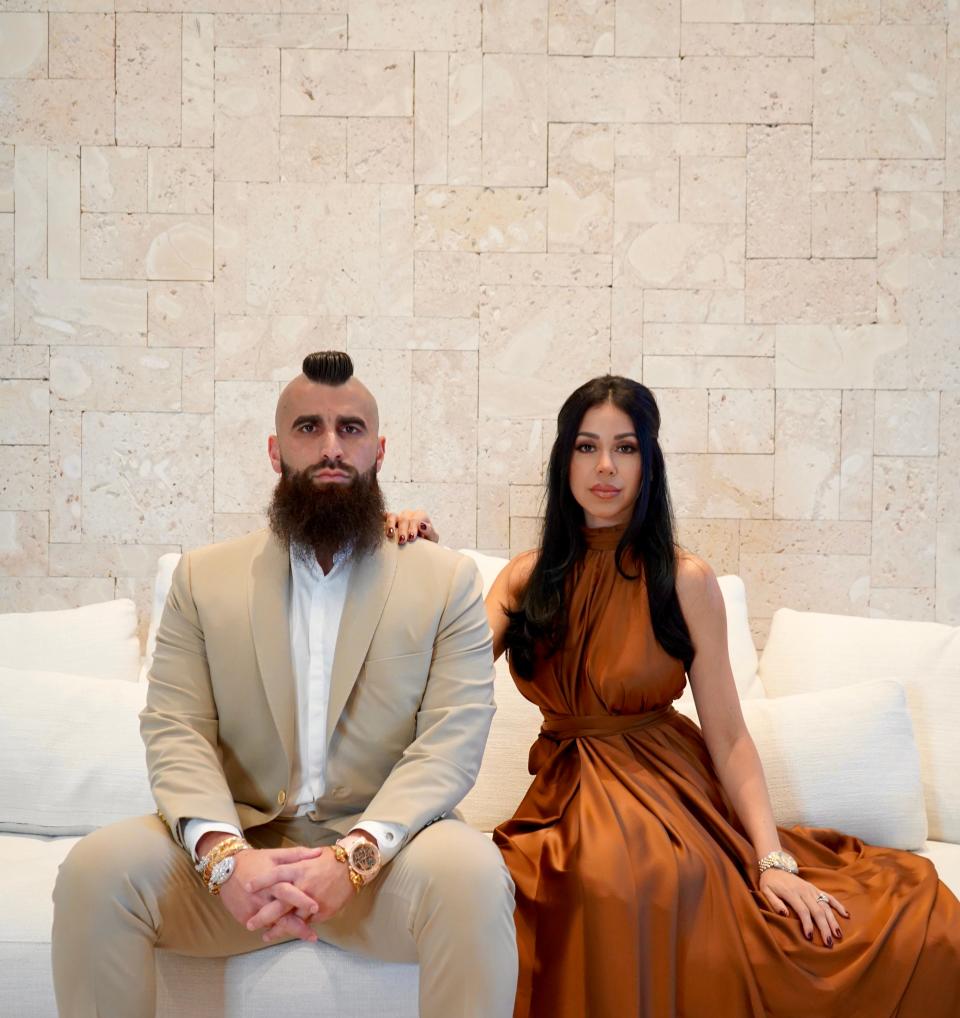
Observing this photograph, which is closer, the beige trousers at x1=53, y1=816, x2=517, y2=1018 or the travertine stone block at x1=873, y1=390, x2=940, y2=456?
the beige trousers at x1=53, y1=816, x2=517, y2=1018

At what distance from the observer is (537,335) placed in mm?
3758

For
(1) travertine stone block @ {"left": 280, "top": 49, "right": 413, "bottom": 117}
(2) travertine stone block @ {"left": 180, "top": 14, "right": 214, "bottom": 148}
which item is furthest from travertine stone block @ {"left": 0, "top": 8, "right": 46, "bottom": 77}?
(1) travertine stone block @ {"left": 280, "top": 49, "right": 413, "bottom": 117}

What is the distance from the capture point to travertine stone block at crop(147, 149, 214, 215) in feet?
12.2

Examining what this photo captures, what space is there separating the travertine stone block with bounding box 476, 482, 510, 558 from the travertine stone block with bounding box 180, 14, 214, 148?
5.05ft

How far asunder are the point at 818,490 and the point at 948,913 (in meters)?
1.73

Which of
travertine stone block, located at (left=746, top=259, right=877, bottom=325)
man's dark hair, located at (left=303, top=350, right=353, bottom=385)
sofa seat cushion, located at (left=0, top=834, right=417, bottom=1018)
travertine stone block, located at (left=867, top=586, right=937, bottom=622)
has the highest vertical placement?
travertine stone block, located at (left=746, top=259, right=877, bottom=325)

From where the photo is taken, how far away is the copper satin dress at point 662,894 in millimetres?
2244

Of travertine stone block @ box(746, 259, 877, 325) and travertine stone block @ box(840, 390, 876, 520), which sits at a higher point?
travertine stone block @ box(746, 259, 877, 325)

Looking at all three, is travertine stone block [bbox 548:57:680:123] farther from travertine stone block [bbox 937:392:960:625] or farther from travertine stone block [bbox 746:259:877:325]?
travertine stone block [bbox 937:392:960:625]

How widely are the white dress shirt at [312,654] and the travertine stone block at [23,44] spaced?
2275 millimetres

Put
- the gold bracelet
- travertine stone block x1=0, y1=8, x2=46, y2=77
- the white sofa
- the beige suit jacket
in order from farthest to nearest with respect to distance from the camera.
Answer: travertine stone block x1=0, y1=8, x2=46, y2=77 → the white sofa → the beige suit jacket → the gold bracelet

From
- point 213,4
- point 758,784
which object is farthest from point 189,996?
point 213,4

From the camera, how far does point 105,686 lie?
3057mm

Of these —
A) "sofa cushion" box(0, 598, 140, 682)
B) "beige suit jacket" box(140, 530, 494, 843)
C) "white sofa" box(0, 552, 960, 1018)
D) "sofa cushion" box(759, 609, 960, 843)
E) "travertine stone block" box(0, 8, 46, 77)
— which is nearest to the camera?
"beige suit jacket" box(140, 530, 494, 843)
